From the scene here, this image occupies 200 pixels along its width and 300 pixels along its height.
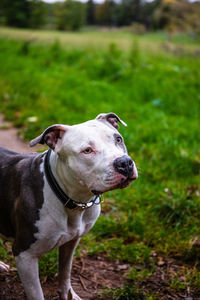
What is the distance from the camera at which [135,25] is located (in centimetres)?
938

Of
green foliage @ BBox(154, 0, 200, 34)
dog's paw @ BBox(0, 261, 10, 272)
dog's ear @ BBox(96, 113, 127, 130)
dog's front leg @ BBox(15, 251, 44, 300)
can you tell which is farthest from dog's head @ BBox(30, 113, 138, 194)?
green foliage @ BBox(154, 0, 200, 34)

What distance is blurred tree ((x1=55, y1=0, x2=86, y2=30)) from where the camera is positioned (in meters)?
12.0

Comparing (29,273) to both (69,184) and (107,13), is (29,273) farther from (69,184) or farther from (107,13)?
(107,13)

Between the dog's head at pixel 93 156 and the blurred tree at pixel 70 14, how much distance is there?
10.8 meters

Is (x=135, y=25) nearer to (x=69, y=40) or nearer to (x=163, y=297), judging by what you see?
(x=69, y=40)

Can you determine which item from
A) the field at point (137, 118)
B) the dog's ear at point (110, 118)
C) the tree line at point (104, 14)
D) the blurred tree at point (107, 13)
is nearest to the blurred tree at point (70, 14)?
the tree line at point (104, 14)

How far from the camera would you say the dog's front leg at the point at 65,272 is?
2.40 meters

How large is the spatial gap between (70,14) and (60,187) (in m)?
11.4

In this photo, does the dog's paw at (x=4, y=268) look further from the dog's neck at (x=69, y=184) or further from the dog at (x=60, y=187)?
the dog's neck at (x=69, y=184)

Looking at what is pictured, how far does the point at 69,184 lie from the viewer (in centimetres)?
201

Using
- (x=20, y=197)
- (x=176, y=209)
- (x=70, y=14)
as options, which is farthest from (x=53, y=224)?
(x=70, y=14)

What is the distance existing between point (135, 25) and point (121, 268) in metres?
7.86

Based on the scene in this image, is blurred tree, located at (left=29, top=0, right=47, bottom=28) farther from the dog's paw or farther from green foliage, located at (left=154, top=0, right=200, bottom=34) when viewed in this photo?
the dog's paw

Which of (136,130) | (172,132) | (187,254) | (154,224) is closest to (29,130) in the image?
(136,130)
